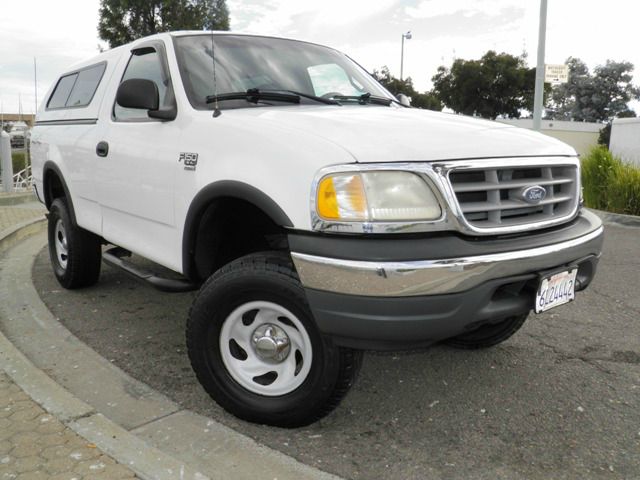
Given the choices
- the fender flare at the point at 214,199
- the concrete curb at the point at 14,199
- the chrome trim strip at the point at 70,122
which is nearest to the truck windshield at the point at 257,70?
the fender flare at the point at 214,199

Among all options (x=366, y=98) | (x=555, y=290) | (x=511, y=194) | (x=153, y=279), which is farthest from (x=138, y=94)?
(x=555, y=290)

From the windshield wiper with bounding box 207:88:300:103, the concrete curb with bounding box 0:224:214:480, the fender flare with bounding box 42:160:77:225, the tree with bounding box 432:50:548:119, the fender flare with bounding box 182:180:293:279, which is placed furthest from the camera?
the tree with bounding box 432:50:548:119

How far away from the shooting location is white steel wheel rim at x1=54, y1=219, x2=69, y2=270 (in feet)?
16.8

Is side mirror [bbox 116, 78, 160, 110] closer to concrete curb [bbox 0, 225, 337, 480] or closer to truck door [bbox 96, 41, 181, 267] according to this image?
truck door [bbox 96, 41, 181, 267]

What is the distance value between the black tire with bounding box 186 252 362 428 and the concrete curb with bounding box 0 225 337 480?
172 mm

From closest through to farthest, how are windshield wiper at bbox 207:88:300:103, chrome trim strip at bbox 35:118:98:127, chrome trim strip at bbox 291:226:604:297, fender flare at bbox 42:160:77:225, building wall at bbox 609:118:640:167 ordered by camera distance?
chrome trim strip at bbox 291:226:604:297, windshield wiper at bbox 207:88:300:103, chrome trim strip at bbox 35:118:98:127, fender flare at bbox 42:160:77:225, building wall at bbox 609:118:640:167

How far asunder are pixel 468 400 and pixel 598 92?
6685 centimetres

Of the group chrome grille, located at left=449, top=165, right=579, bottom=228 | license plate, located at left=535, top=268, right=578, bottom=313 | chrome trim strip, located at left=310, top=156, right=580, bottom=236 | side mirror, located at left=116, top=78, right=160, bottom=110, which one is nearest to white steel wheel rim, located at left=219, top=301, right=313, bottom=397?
chrome trim strip, located at left=310, top=156, right=580, bottom=236

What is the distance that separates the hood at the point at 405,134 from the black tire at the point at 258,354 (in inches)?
23.4

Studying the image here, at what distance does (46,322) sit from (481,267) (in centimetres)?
334

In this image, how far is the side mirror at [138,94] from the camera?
10.6 feet

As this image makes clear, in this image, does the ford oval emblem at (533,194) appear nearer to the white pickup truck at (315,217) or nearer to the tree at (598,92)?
the white pickup truck at (315,217)

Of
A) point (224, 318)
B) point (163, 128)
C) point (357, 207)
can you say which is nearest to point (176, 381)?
point (224, 318)

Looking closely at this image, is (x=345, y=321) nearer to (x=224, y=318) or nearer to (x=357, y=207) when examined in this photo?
(x=357, y=207)
